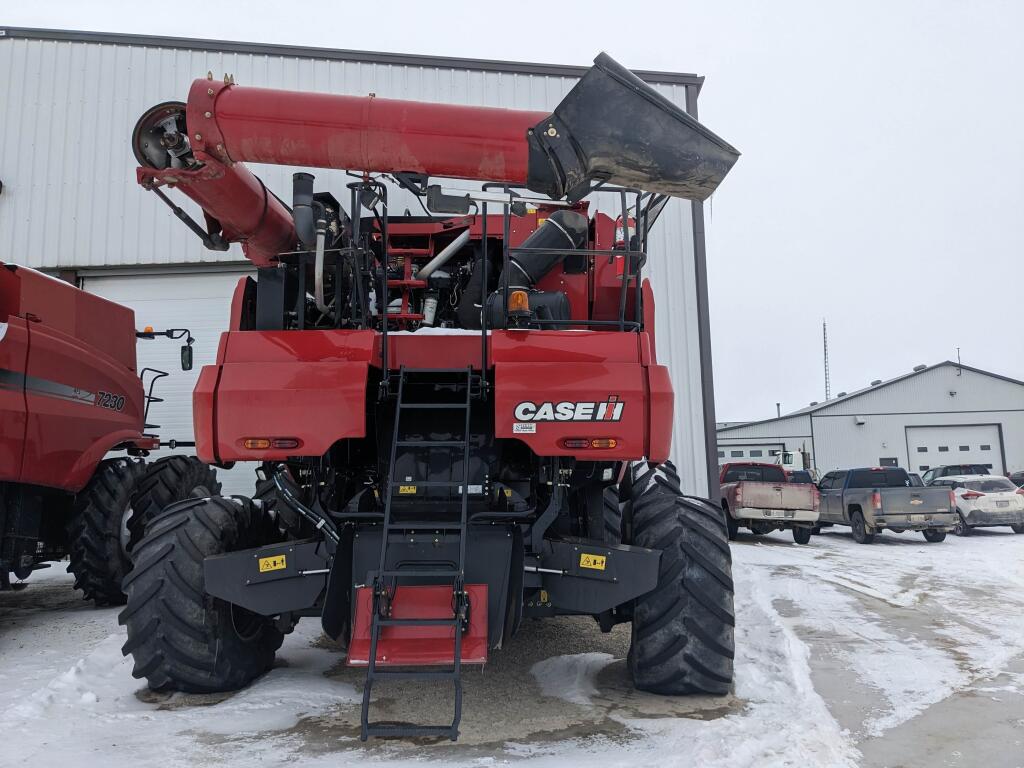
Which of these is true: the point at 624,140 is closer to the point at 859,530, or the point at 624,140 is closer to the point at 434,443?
the point at 434,443

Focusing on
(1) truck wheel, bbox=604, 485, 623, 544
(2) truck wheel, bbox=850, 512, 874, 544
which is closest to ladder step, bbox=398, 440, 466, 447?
(1) truck wheel, bbox=604, 485, 623, 544

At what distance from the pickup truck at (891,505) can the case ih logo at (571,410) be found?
12.7m

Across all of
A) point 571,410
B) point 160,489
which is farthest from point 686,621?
point 160,489

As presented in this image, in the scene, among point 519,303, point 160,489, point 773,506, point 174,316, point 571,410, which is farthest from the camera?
point 773,506

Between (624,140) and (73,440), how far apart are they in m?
5.45

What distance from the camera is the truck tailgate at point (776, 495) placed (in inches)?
579

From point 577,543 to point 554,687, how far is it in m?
1.03

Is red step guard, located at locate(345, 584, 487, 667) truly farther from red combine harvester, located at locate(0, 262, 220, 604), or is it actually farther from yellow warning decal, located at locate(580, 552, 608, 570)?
red combine harvester, located at locate(0, 262, 220, 604)

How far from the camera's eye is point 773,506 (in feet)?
48.5

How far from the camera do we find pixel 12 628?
20.2 feet

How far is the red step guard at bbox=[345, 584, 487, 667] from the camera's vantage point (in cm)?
332

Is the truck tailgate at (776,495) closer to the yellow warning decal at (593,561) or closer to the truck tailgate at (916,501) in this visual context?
the truck tailgate at (916,501)

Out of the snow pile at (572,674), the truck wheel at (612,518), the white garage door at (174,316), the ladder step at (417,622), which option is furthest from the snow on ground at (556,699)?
the white garage door at (174,316)

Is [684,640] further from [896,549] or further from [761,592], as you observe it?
[896,549]
